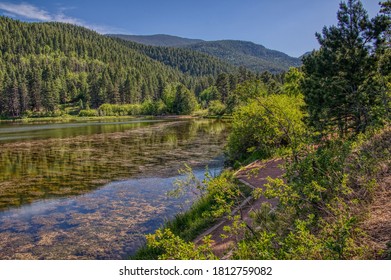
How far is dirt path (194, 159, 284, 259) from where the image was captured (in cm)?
745

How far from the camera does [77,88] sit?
152m

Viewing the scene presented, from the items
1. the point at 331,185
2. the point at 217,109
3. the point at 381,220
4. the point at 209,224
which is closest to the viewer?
the point at 381,220

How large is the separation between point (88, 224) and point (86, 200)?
317cm

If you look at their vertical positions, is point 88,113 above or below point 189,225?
below

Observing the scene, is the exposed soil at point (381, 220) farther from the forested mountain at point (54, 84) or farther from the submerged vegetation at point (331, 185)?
the forested mountain at point (54, 84)

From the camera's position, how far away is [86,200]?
14969 millimetres

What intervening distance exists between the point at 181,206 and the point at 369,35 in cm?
1084

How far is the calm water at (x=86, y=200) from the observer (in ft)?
33.8

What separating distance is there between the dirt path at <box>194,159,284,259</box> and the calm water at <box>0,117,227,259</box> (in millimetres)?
2656

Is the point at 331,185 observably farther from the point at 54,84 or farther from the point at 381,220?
the point at 54,84

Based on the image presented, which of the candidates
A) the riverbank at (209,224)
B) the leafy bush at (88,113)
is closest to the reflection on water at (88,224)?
the riverbank at (209,224)

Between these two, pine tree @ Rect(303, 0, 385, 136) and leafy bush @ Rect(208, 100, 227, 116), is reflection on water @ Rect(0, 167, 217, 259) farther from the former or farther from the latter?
leafy bush @ Rect(208, 100, 227, 116)

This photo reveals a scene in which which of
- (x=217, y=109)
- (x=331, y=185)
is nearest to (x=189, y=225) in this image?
(x=331, y=185)

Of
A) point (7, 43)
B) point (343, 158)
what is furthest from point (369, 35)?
point (7, 43)
